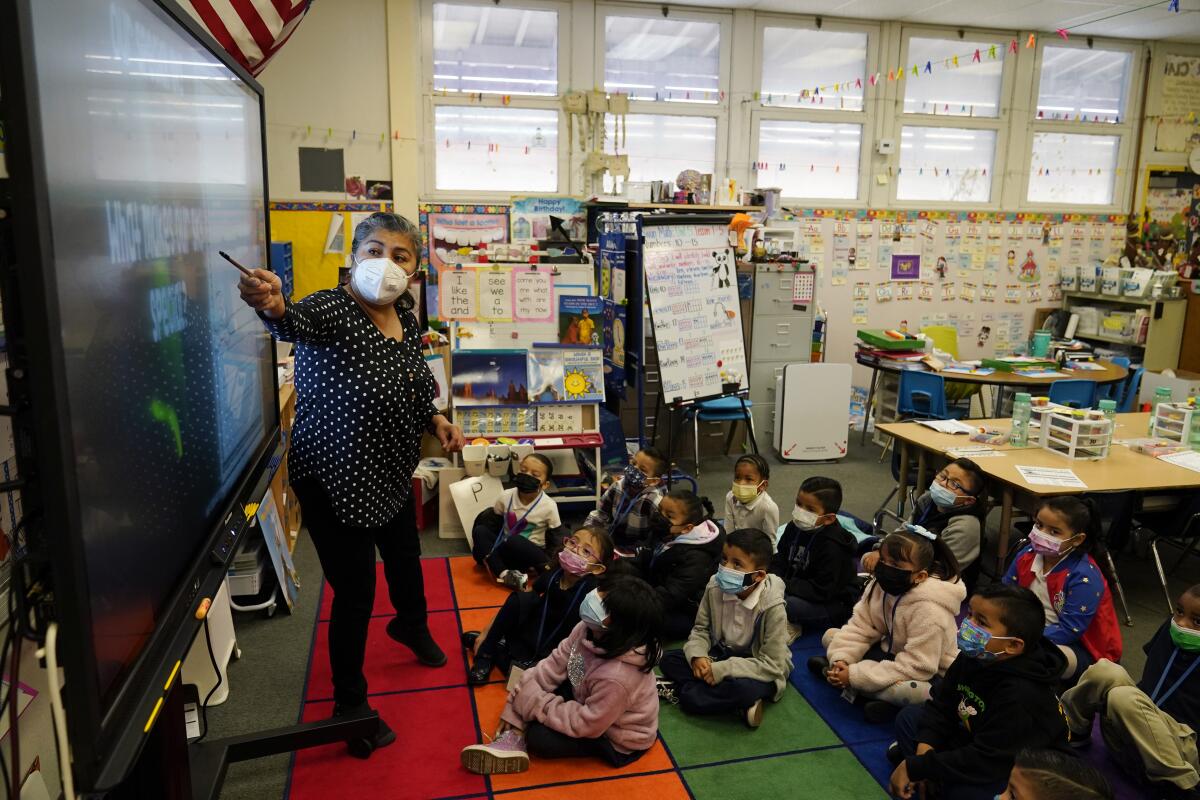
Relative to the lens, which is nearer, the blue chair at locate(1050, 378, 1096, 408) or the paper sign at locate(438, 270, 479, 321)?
the paper sign at locate(438, 270, 479, 321)

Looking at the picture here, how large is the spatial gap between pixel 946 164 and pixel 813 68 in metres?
1.60

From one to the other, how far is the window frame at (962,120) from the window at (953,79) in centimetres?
4

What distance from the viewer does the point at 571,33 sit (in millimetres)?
6699

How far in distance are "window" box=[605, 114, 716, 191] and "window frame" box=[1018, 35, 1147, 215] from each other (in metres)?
3.15

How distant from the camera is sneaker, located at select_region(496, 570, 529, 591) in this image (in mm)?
3959

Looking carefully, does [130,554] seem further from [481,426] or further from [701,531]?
[481,426]

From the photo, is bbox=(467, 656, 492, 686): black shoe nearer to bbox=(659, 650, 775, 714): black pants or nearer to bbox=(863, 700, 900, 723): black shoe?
bbox=(659, 650, 775, 714): black pants

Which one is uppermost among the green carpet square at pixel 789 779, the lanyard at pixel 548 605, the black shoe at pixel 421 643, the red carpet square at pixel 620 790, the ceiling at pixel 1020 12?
the ceiling at pixel 1020 12

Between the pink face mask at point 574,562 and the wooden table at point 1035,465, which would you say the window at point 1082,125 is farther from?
the pink face mask at point 574,562

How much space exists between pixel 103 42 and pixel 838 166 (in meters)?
7.16

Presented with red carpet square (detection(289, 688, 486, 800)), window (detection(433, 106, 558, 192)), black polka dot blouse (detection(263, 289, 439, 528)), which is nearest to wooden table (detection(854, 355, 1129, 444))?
window (detection(433, 106, 558, 192))

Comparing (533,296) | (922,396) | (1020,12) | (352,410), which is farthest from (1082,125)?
(352,410)

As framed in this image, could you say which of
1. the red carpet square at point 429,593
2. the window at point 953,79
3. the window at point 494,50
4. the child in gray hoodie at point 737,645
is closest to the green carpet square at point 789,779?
the child in gray hoodie at point 737,645

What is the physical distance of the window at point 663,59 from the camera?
22.7ft
